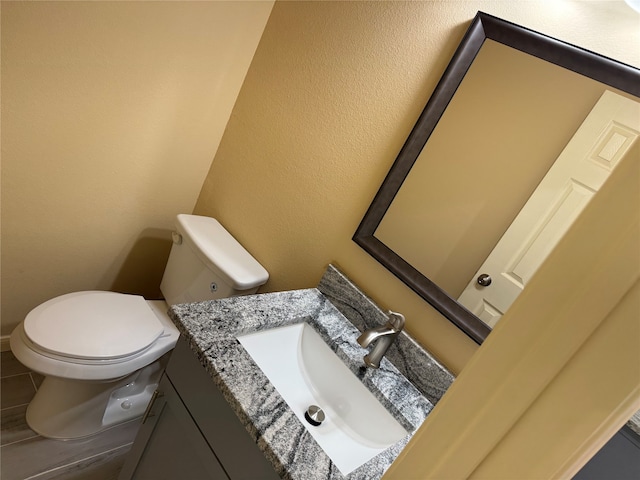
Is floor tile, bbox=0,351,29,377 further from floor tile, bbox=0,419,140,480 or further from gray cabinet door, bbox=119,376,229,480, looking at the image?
gray cabinet door, bbox=119,376,229,480

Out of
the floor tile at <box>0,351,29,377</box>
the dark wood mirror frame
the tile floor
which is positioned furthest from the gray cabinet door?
the floor tile at <box>0,351,29,377</box>

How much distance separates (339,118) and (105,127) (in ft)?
2.73

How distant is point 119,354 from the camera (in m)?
1.40

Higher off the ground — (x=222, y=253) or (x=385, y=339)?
(x=385, y=339)

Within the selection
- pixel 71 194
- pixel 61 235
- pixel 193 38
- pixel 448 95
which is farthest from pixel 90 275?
pixel 448 95

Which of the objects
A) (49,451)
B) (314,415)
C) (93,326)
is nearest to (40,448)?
(49,451)

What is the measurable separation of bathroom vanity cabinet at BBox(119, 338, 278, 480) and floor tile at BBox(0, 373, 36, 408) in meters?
0.71

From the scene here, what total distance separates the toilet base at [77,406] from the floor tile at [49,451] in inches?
1.0

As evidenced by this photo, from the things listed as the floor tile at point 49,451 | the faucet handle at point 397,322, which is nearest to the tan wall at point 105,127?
the floor tile at point 49,451

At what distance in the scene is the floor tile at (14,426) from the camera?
151 centimetres

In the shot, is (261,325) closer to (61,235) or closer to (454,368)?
(454,368)

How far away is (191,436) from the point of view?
1.04m

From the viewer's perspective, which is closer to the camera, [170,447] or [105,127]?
[170,447]

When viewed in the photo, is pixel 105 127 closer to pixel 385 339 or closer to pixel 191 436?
pixel 191 436
